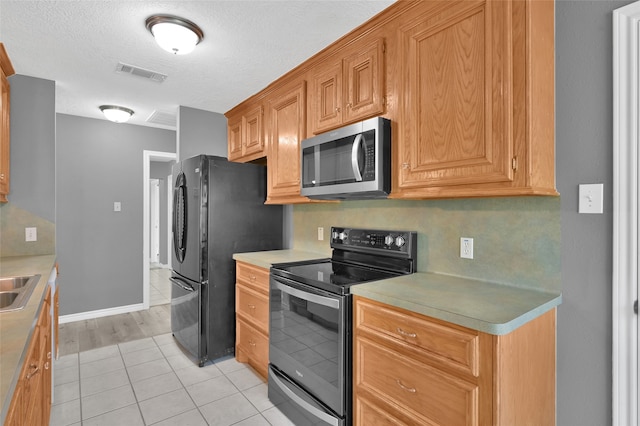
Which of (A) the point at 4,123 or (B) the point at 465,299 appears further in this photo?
(A) the point at 4,123

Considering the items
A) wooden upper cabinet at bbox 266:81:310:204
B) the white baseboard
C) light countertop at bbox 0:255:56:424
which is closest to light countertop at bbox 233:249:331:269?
wooden upper cabinet at bbox 266:81:310:204

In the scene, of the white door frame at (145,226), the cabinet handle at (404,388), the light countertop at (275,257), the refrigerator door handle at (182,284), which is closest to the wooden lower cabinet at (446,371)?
the cabinet handle at (404,388)

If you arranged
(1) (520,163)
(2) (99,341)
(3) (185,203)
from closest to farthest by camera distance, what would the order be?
(1) (520,163)
(3) (185,203)
(2) (99,341)

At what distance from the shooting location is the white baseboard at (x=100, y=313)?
12.8ft

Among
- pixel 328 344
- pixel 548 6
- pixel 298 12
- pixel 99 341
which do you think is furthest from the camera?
pixel 99 341

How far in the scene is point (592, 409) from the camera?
4.80 ft

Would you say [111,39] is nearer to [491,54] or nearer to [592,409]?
[491,54]

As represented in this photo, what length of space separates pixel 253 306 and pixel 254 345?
31 cm

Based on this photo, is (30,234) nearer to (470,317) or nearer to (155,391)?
(155,391)

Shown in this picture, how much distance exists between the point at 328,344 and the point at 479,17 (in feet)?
5.57

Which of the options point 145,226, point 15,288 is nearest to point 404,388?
point 15,288

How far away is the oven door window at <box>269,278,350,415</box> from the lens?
5.73 feet

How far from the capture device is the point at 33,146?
2857mm

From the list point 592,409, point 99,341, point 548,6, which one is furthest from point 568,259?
point 99,341
